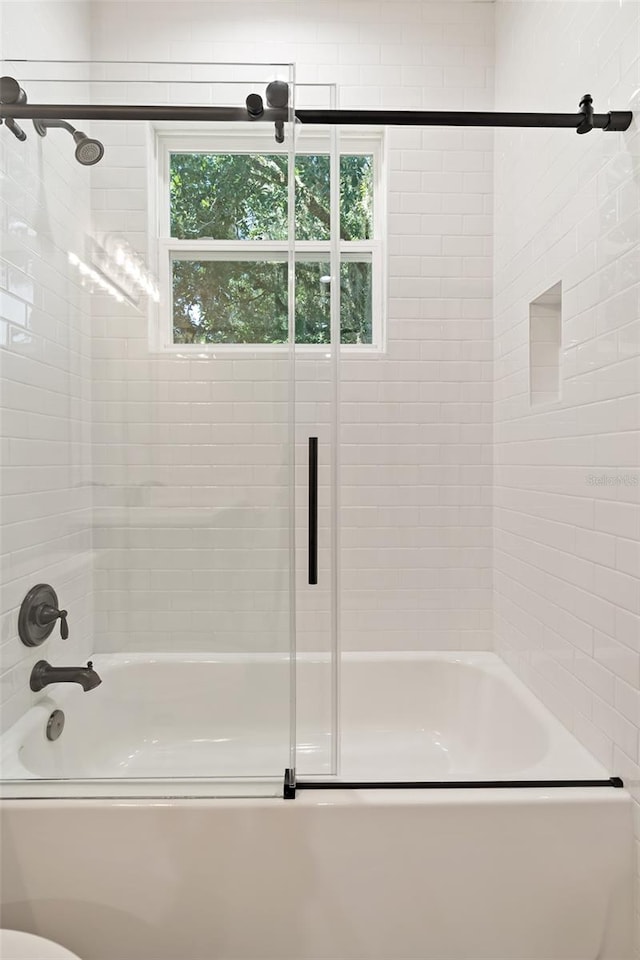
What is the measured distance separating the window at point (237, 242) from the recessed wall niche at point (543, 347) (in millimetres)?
764

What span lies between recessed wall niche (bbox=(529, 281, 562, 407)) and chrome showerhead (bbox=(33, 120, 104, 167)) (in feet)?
4.72

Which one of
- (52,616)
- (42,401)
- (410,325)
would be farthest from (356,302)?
(52,616)

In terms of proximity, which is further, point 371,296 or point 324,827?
point 371,296

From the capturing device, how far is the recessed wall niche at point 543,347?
207 cm

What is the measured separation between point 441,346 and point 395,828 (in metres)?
1.79

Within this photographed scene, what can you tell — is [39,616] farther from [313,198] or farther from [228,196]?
[313,198]

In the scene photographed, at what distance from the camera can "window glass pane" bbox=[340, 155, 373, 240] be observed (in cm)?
259

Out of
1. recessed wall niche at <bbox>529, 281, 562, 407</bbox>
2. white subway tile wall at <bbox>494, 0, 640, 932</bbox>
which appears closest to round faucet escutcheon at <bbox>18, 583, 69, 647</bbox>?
white subway tile wall at <bbox>494, 0, 640, 932</bbox>

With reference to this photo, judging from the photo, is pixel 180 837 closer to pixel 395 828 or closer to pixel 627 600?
pixel 395 828

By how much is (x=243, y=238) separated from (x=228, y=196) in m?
0.14

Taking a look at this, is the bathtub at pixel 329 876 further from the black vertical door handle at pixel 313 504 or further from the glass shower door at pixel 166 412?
the black vertical door handle at pixel 313 504

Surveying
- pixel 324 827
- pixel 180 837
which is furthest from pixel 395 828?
pixel 180 837

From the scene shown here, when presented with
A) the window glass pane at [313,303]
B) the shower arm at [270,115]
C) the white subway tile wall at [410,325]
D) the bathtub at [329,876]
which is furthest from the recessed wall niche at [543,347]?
the bathtub at [329,876]

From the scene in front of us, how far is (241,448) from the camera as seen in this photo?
167 cm
